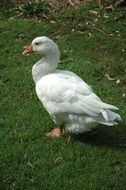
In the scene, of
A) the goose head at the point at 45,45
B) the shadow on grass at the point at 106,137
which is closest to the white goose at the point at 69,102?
the goose head at the point at 45,45

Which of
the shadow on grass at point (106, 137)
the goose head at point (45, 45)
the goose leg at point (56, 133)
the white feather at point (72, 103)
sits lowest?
the shadow on grass at point (106, 137)

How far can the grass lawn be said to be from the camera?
5344 mm

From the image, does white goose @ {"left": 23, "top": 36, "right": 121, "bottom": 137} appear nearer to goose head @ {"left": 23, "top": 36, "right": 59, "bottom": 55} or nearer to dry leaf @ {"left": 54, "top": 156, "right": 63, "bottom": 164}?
goose head @ {"left": 23, "top": 36, "right": 59, "bottom": 55}

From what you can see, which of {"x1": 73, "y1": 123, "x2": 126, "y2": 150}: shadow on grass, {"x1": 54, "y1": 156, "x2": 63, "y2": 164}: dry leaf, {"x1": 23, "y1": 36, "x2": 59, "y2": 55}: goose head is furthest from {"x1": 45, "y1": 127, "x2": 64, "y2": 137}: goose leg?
{"x1": 23, "y1": 36, "x2": 59, "y2": 55}: goose head

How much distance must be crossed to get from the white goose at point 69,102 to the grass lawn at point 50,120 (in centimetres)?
32

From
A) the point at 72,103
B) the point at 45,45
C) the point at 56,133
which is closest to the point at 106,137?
the point at 56,133

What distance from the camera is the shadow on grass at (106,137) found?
5883mm

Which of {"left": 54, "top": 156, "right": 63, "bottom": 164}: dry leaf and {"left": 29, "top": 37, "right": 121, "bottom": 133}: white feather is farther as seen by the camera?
{"left": 54, "top": 156, "right": 63, "bottom": 164}: dry leaf

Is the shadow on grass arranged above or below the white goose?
below

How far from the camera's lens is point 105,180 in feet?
17.3

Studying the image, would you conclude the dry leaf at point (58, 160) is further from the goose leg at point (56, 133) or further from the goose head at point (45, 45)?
the goose head at point (45, 45)

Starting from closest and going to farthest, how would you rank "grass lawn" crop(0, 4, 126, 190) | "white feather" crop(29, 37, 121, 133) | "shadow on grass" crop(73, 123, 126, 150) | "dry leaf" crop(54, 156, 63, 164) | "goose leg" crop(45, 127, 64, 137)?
1. "grass lawn" crop(0, 4, 126, 190)
2. "white feather" crop(29, 37, 121, 133)
3. "dry leaf" crop(54, 156, 63, 164)
4. "shadow on grass" crop(73, 123, 126, 150)
5. "goose leg" crop(45, 127, 64, 137)

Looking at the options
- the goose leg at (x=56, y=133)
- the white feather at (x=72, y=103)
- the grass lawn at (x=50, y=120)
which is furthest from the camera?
the goose leg at (x=56, y=133)

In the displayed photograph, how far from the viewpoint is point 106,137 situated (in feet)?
19.8
